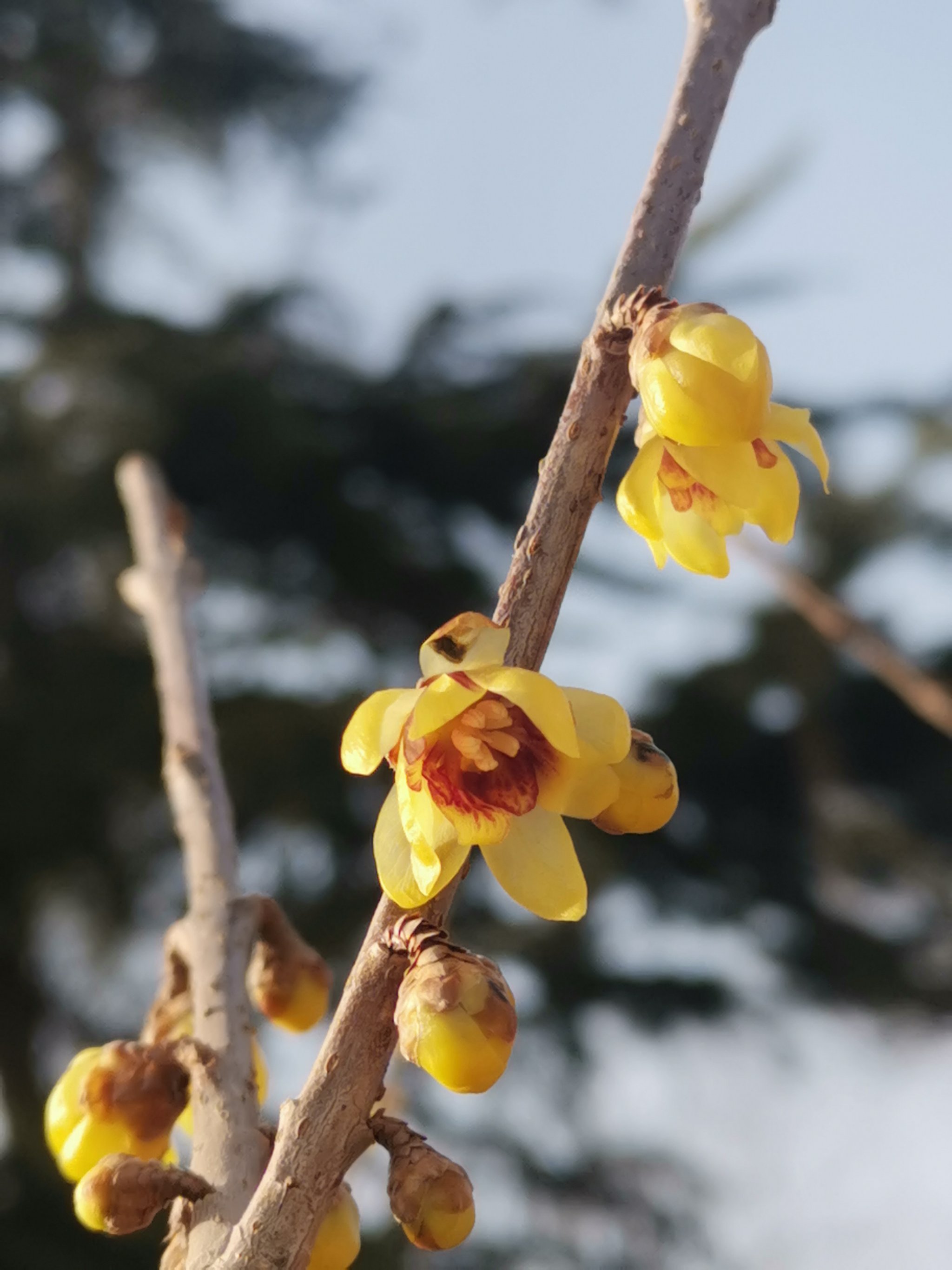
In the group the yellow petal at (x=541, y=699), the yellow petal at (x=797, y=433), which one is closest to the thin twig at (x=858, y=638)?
the yellow petal at (x=797, y=433)

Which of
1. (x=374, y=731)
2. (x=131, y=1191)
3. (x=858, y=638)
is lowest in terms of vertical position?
(x=131, y=1191)

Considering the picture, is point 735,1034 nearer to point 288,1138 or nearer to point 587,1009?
point 587,1009

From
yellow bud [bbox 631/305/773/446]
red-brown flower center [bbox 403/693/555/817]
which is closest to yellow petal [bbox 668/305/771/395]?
yellow bud [bbox 631/305/773/446]

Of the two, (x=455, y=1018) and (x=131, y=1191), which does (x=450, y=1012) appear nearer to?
(x=455, y=1018)

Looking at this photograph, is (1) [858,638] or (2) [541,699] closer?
(2) [541,699]

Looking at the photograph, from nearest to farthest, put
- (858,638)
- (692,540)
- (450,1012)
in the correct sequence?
(450,1012) → (692,540) → (858,638)

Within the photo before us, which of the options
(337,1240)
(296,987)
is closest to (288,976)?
(296,987)

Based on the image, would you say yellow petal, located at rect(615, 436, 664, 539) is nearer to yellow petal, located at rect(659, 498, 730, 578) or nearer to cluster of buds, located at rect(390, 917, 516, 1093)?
yellow petal, located at rect(659, 498, 730, 578)
